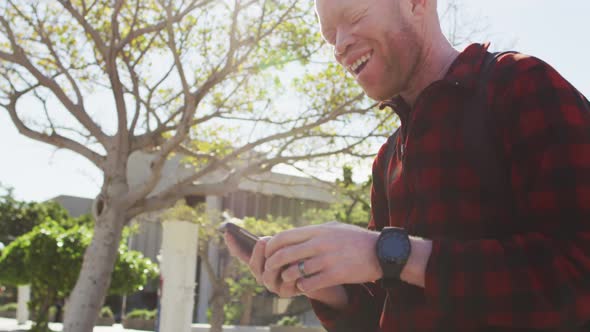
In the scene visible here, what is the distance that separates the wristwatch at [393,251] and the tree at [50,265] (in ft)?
58.8

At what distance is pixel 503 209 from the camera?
1089 mm

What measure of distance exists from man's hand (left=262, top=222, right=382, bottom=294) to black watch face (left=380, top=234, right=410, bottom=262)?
0.05 feet

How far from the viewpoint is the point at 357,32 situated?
1.27 m

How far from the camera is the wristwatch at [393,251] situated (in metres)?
0.95

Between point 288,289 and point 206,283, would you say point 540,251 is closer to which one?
point 288,289

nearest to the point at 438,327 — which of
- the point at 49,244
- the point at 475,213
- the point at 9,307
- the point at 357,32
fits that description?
the point at 475,213

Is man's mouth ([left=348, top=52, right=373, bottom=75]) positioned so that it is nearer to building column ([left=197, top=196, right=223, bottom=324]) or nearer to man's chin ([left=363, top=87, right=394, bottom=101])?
man's chin ([left=363, top=87, right=394, bottom=101])

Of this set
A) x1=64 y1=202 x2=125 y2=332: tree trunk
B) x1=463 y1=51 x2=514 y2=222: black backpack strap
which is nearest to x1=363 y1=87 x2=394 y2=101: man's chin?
x1=463 y1=51 x2=514 y2=222: black backpack strap

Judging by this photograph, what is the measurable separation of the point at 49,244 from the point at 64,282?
111cm

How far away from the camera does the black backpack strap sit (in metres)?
1.09

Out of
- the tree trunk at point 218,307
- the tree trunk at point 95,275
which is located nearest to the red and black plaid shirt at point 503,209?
the tree trunk at point 95,275

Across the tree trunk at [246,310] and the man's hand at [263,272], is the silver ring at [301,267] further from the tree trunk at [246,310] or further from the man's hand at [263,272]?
the tree trunk at [246,310]

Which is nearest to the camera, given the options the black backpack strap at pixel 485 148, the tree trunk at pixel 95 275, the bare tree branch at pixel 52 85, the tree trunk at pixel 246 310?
the black backpack strap at pixel 485 148

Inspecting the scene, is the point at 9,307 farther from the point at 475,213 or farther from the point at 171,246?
the point at 475,213
